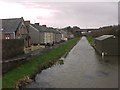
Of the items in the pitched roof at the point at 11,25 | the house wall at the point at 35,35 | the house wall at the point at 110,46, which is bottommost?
the house wall at the point at 110,46

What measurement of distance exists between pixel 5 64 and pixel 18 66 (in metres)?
3.19

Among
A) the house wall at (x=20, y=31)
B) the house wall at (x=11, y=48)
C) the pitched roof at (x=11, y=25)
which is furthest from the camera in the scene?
the house wall at (x=20, y=31)

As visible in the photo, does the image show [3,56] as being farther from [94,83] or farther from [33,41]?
[33,41]

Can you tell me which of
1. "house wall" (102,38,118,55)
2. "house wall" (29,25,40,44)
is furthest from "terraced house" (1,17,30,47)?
"house wall" (102,38,118,55)

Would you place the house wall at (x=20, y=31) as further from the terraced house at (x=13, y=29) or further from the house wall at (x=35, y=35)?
the house wall at (x=35, y=35)

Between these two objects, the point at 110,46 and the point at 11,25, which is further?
the point at 11,25

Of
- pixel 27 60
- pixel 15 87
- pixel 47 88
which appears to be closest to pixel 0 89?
pixel 15 87

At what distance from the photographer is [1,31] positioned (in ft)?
158

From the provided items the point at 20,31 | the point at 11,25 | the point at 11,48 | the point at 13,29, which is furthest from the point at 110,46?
the point at 11,48

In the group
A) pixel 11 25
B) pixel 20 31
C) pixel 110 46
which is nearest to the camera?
pixel 110 46

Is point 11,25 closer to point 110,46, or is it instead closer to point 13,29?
point 13,29

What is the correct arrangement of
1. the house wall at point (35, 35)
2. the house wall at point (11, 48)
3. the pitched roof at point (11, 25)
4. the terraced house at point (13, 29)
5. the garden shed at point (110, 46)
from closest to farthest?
the house wall at point (11, 48), the garden shed at point (110, 46), the terraced house at point (13, 29), the pitched roof at point (11, 25), the house wall at point (35, 35)

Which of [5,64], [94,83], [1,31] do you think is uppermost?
[1,31]

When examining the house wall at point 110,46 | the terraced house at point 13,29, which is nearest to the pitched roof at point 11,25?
the terraced house at point 13,29
